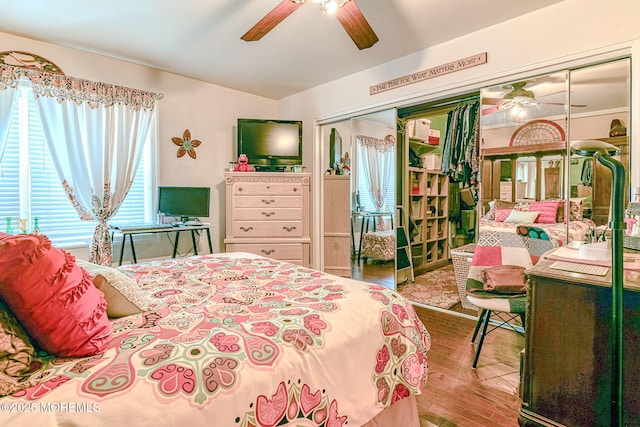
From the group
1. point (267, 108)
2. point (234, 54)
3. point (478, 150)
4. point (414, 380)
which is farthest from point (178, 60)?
point (414, 380)

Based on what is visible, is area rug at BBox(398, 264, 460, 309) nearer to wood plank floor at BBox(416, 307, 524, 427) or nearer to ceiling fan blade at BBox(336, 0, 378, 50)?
wood plank floor at BBox(416, 307, 524, 427)

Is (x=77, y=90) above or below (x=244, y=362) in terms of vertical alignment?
above

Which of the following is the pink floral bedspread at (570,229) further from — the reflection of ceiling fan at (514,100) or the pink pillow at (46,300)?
the pink pillow at (46,300)

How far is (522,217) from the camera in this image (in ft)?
8.67

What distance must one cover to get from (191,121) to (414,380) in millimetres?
3666

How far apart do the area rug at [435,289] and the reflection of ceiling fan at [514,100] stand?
69.1 inches

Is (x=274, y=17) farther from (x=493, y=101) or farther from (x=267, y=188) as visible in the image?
(x=267, y=188)

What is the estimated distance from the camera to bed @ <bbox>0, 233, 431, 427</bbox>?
30.0 inches

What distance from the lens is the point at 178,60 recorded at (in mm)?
3367

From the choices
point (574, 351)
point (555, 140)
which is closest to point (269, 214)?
point (555, 140)

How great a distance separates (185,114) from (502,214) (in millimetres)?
3475

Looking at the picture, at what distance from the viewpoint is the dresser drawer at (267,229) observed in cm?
381

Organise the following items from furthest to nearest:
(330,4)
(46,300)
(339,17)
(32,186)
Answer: (32,186) < (339,17) < (330,4) < (46,300)

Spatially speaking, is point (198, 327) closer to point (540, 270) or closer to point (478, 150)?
point (540, 270)
